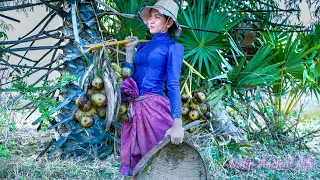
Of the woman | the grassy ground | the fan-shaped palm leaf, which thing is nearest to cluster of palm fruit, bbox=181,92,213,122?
the woman

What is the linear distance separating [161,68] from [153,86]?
0.37 ft

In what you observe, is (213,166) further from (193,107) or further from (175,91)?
(175,91)

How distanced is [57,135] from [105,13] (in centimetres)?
125

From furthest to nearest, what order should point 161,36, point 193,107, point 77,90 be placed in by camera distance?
point 77,90
point 193,107
point 161,36

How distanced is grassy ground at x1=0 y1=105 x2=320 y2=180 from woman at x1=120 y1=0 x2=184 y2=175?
1.42 metres

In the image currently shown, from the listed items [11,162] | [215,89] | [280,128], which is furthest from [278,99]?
[11,162]

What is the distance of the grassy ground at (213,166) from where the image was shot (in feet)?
13.3

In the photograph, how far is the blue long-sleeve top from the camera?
254 cm

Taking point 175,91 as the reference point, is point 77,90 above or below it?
below

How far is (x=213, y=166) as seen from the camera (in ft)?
13.6

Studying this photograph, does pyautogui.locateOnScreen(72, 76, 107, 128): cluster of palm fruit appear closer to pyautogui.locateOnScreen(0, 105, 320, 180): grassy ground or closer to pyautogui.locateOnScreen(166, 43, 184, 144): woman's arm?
pyautogui.locateOnScreen(166, 43, 184, 144): woman's arm

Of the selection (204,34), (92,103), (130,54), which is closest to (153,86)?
(130,54)

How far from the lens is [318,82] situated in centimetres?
502

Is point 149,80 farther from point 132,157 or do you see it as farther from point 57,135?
point 57,135
